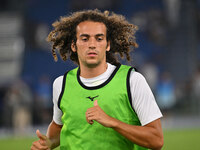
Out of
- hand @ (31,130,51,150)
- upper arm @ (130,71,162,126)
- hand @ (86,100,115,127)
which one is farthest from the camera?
hand @ (31,130,51,150)

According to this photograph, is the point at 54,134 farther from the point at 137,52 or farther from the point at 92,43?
the point at 137,52

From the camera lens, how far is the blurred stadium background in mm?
Answer: 17750

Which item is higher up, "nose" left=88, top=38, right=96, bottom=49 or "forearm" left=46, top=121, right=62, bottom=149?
"nose" left=88, top=38, right=96, bottom=49

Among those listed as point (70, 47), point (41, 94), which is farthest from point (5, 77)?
point (70, 47)

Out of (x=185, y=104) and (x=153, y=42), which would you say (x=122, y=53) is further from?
(x=153, y=42)

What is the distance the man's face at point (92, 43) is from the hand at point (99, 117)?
503mm

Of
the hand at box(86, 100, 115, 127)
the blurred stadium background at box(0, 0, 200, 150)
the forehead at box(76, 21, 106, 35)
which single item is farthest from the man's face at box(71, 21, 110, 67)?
the blurred stadium background at box(0, 0, 200, 150)

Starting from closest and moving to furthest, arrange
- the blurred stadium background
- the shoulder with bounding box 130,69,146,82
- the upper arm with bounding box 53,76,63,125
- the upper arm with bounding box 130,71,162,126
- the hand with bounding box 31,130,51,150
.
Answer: the upper arm with bounding box 130,71,162,126 → the shoulder with bounding box 130,69,146,82 → the hand with bounding box 31,130,51,150 → the upper arm with bounding box 53,76,63,125 → the blurred stadium background

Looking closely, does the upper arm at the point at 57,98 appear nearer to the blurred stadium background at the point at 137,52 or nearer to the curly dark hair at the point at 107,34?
the curly dark hair at the point at 107,34

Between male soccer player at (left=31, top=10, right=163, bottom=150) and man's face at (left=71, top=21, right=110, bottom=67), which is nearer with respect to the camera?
male soccer player at (left=31, top=10, right=163, bottom=150)

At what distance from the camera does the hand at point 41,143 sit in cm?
383

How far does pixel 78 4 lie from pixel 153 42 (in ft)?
12.9

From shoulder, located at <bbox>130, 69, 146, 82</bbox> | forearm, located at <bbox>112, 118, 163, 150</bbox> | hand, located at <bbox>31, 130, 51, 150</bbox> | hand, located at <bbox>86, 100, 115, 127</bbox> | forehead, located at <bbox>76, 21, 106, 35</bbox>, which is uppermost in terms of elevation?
forehead, located at <bbox>76, 21, 106, 35</bbox>

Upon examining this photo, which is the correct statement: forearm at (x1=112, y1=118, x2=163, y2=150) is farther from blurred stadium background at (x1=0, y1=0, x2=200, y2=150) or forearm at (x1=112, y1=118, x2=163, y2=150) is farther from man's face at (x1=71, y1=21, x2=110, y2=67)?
blurred stadium background at (x1=0, y1=0, x2=200, y2=150)
